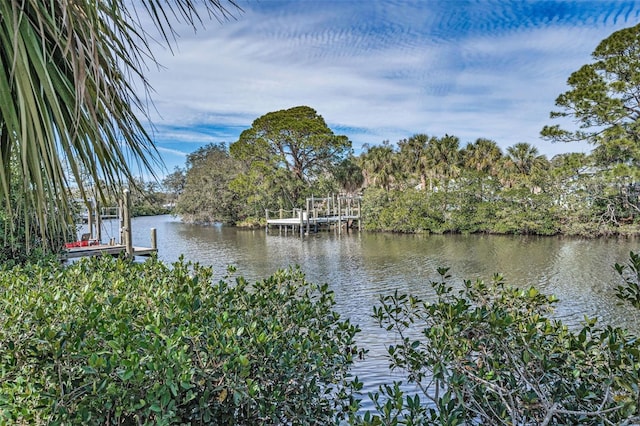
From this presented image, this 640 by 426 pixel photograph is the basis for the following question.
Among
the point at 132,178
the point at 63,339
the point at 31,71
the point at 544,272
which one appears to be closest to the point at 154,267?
the point at 63,339

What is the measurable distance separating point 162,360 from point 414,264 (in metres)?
11.8

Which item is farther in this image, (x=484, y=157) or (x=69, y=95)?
(x=484, y=157)

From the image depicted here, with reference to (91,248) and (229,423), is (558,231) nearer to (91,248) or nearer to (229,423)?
(91,248)

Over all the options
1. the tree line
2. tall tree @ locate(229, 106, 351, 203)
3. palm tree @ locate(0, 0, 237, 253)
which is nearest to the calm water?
the tree line

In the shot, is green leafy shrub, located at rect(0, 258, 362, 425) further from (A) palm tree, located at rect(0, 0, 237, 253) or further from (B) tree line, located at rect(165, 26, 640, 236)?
(B) tree line, located at rect(165, 26, 640, 236)

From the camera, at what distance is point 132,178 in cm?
148

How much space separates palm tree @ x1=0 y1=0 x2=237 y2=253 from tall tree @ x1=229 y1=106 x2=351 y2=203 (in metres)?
26.6

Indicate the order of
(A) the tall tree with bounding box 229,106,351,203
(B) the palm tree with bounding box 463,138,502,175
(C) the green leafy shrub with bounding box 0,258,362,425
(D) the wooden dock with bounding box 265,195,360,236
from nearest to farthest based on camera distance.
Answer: (C) the green leafy shrub with bounding box 0,258,362,425 → (D) the wooden dock with bounding box 265,195,360,236 → (B) the palm tree with bounding box 463,138,502,175 → (A) the tall tree with bounding box 229,106,351,203

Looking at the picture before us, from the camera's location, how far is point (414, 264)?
1299cm

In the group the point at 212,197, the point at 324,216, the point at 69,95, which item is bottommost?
the point at 324,216

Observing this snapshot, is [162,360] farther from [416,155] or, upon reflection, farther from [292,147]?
[416,155]

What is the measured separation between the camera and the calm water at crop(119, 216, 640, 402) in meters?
7.45

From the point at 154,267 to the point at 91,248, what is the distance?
825cm

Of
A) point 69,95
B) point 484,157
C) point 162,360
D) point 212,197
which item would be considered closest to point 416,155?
point 484,157
